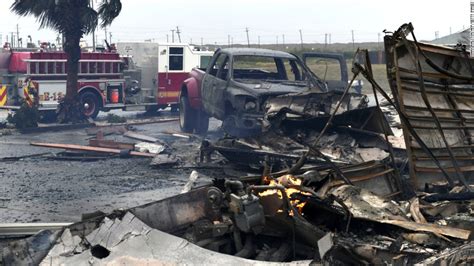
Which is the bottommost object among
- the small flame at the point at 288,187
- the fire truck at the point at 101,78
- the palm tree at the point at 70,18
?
the small flame at the point at 288,187

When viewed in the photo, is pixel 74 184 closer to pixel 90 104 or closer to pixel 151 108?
pixel 90 104

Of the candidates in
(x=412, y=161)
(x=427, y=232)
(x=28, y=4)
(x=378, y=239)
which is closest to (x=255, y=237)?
(x=378, y=239)

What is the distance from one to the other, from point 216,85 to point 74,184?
12.5 feet

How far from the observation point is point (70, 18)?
55.6ft

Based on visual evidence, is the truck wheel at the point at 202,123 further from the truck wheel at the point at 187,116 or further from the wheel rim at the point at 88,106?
the wheel rim at the point at 88,106

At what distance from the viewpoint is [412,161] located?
639 cm

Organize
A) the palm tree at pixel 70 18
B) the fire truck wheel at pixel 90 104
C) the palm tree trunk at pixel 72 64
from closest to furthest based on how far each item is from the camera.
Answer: the palm tree at pixel 70 18 → the palm tree trunk at pixel 72 64 → the fire truck wheel at pixel 90 104

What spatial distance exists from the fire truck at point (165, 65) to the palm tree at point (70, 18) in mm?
2572

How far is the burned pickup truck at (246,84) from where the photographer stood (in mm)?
11555

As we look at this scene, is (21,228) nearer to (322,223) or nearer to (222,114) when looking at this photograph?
(322,223)

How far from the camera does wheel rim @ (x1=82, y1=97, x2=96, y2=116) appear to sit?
18.3 m

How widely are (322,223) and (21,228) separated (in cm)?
339

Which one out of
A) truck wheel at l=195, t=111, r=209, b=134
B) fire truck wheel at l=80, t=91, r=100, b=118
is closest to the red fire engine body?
fire truck wheel at l=80, t=91, r=100, b=118

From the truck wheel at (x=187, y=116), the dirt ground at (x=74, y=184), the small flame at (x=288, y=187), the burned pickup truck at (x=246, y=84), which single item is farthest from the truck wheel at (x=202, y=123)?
the small flame at (x=288, y=187)
